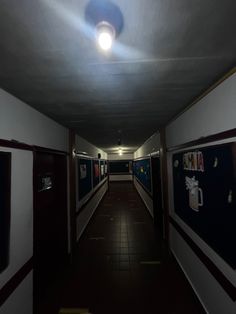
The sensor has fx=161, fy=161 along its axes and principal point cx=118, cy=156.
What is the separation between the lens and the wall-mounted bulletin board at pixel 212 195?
1457 mm

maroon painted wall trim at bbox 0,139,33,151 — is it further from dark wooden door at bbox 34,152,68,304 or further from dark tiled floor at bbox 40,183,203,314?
dark tiled floor at bbox 40,183,203,314

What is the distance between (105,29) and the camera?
87 centimetres

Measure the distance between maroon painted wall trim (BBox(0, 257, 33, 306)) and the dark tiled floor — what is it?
2.52ft

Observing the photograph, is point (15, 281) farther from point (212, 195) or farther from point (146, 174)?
point (146, 174)

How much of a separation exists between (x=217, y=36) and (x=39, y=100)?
1.87 metres

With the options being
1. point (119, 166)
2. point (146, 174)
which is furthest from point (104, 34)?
point (119, 166)

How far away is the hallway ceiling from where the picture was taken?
843 millimetres

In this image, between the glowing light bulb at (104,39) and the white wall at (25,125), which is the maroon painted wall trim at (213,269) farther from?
the white wall at (25,125)

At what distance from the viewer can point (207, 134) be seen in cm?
188

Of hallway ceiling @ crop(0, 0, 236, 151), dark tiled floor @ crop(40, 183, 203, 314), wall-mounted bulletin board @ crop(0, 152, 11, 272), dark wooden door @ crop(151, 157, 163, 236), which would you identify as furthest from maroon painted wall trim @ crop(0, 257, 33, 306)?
dark wooden door @ crop(151, 157, 163, 236)

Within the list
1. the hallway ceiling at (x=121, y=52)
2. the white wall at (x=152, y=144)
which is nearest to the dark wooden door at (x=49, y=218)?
the hallway ceiling at (x=121, y=52)

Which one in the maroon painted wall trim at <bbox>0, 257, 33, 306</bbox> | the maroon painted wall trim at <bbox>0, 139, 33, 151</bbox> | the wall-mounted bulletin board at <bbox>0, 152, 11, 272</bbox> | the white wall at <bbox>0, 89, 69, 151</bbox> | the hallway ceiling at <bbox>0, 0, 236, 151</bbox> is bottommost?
the maroon painted wall trim at <bbox>0, 257, 33, 306</bbox>

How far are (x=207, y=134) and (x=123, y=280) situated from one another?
8.54 ft

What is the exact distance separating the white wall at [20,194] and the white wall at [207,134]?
2153mm
